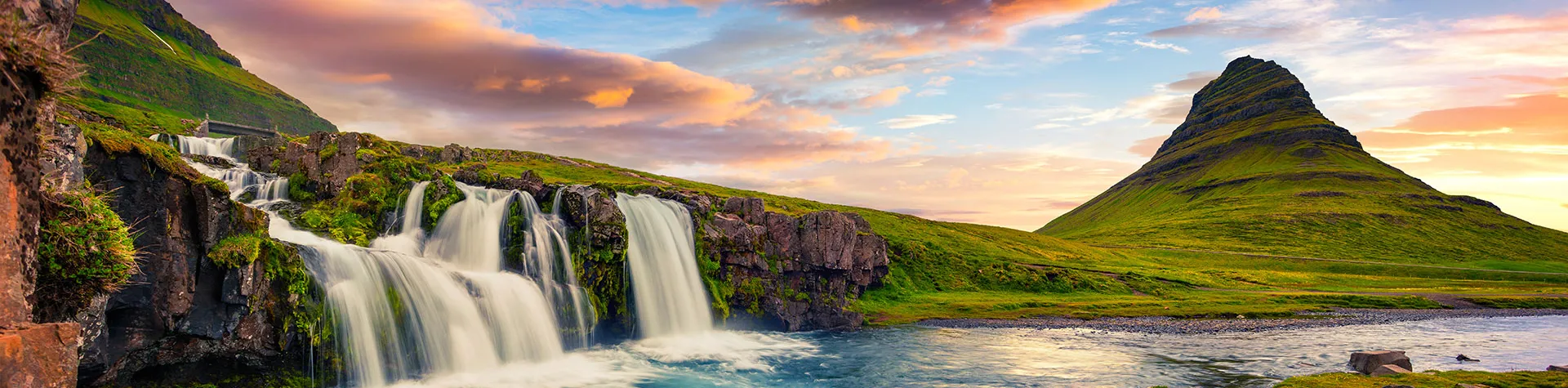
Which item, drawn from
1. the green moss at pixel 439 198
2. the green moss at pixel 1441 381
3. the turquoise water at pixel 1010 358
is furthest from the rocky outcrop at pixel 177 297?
the green moss at pixel 1441 381

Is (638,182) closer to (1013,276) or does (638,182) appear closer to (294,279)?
(1013,276)

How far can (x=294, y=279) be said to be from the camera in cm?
2817

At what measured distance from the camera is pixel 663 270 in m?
54.9

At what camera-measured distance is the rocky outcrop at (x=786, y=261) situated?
200ft

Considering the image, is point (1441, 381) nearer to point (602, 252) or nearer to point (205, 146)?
point (602, 252)

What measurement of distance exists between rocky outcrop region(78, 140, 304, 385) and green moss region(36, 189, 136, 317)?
8.01m

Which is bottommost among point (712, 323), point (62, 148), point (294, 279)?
point (712, 323)

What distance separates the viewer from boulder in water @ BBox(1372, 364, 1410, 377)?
1309 inches

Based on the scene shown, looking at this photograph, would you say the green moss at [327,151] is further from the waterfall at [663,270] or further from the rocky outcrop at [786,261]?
the rocky outcrop at [786,261]

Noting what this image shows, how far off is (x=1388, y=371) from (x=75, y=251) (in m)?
48.8

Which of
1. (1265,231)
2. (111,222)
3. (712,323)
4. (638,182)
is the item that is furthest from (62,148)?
(1265,231)

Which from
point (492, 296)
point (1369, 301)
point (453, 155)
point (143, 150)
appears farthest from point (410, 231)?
point (1369, 301)

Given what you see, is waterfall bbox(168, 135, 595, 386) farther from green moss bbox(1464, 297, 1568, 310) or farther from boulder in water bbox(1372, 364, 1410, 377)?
green moss bbox(1464, 297, 1568, 310)

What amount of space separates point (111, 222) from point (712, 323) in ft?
149
